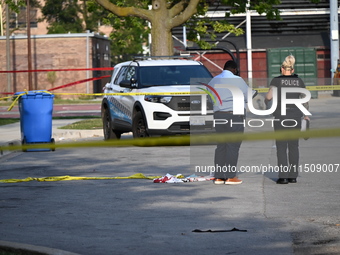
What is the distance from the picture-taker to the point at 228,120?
12.5 m

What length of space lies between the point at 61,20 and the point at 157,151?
6531cm

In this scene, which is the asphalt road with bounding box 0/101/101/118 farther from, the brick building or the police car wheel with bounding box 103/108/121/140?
the police car wheel with bounding box 103/108/121/140

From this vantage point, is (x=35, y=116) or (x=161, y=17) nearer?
(x=35, y=116)

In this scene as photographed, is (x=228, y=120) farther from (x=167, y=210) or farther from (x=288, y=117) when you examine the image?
(x=167, y=210)

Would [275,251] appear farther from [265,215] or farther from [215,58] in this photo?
[215,58]

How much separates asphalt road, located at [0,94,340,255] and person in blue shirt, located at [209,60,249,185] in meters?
0.25

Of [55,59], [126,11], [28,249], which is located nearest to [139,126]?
[28,249]

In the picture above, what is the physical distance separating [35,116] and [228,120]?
219 inches

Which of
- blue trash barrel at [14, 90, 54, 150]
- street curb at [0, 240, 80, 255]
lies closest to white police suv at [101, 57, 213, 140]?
blue trash barrel at [14, 90, 54, 150]

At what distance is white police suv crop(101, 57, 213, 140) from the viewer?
18141 millimetres

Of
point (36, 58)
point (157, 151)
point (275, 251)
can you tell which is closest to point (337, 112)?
point (157, 151)

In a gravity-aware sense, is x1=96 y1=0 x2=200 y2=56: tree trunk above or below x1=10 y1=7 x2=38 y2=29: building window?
below

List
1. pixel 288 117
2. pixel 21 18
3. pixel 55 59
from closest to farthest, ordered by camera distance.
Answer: pixel 288 117
pixel 55 59
pixel 21 18

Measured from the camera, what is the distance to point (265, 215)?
31.7ft
